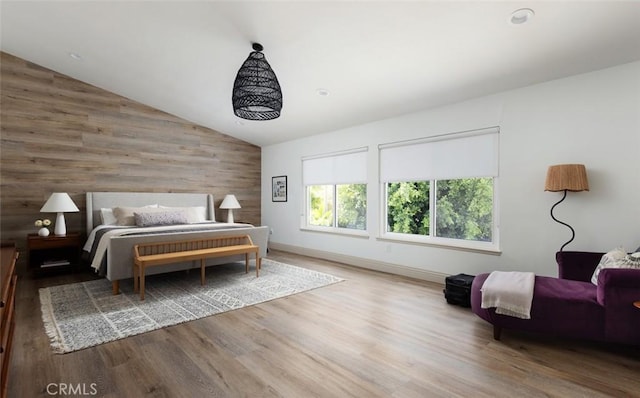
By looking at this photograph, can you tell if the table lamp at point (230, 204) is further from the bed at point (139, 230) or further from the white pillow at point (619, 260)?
the white pillow at point (619, 260)

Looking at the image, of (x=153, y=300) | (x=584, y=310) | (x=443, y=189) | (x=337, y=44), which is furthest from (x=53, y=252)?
(x=584, y=310)

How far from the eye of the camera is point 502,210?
3.63 meters

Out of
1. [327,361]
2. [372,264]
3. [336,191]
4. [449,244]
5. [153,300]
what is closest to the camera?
[327,361]

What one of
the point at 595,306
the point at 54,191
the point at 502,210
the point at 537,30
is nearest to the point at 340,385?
the point at 595,306

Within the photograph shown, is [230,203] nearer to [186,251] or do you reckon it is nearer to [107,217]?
[107,217]

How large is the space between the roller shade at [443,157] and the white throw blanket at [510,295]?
60.4 inches

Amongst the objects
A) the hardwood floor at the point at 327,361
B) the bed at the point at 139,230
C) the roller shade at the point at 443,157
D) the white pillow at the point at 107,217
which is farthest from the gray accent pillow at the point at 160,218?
the roller shade at the point at 443,157

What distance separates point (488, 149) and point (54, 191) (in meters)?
6.19

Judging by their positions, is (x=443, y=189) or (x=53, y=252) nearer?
(x=443, y=189)

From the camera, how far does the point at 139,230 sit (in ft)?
13.7

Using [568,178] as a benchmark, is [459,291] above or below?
below

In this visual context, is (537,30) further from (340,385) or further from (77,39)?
(77,39)

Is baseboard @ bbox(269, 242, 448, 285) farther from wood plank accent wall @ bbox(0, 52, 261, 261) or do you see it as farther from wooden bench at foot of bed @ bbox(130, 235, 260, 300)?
wood plank accent wall @ bbox(0, 52, 261, 261)

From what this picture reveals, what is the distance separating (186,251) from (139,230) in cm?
71
